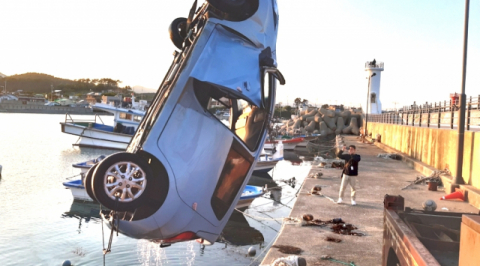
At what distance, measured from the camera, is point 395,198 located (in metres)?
5.36

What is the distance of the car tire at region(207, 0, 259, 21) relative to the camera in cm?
684

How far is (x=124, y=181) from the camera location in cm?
591

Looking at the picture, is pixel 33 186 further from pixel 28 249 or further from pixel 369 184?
pixel 369 184

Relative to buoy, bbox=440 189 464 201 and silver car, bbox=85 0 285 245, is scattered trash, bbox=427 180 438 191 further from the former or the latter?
silver car, bbox=85 0 285 245

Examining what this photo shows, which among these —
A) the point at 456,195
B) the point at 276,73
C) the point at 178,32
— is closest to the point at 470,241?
the point at 276,73

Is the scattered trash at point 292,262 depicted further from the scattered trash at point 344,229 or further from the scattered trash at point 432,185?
the scattered trash at point 432,185

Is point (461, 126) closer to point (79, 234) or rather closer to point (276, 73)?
point (276, 73)

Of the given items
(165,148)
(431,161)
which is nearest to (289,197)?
(431,161)

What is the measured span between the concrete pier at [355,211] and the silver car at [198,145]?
1542 mm

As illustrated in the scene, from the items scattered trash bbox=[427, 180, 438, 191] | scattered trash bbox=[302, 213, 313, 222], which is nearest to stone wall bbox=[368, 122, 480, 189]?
scattered trash bbox=[427, 180, 438, 191]

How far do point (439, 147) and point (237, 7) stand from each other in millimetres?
12584

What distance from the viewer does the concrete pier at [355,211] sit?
7.31 meters

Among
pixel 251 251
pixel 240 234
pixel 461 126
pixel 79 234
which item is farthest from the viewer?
pixel 240 234

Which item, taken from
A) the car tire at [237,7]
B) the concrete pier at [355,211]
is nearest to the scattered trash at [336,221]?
the concrete pier at [355,211]
